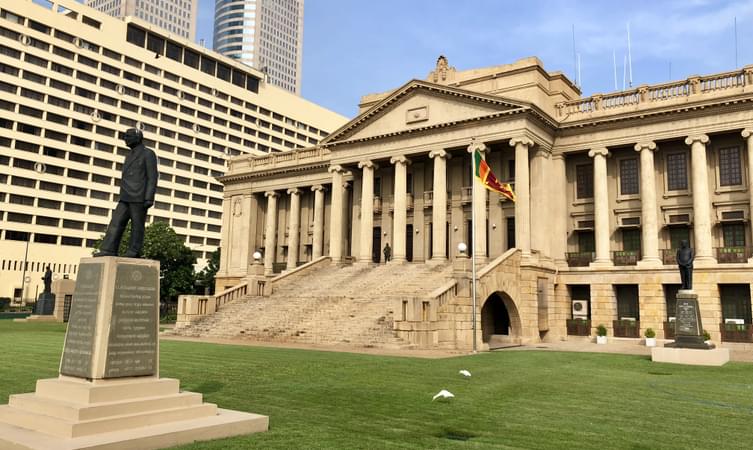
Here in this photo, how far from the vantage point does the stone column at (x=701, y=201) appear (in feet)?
118

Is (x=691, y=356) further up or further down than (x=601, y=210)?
further down

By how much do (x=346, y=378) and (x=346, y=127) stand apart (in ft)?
106

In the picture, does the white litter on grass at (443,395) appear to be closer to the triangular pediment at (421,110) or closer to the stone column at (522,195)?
the stone column at (522,195)

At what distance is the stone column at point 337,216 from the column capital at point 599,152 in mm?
18580

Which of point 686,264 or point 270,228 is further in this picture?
point 270,228

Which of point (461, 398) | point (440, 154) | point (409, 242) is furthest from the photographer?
point (409, 242)

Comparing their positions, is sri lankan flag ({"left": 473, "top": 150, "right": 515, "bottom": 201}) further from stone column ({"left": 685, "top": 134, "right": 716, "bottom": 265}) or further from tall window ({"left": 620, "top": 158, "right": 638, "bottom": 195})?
stone column ({"left": 685, "top": 134, "right": 716, "bottom": 265})

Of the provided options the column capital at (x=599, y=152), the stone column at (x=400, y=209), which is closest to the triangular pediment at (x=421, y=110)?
the stone column at (x=400, y=209)

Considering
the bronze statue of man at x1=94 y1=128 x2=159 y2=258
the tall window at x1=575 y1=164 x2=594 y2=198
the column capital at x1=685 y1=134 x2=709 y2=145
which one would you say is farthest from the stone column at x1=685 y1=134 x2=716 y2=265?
the bronze statue of man at x1=94 y1=128 x2=159 y2=258

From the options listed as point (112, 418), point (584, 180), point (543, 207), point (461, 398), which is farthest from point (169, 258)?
point (112, 418)

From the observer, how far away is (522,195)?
38.5 m

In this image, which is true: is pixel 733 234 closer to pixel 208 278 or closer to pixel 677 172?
pixel 677 172

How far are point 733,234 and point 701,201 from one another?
123 inches

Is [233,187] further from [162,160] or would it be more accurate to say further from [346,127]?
[162,160]
